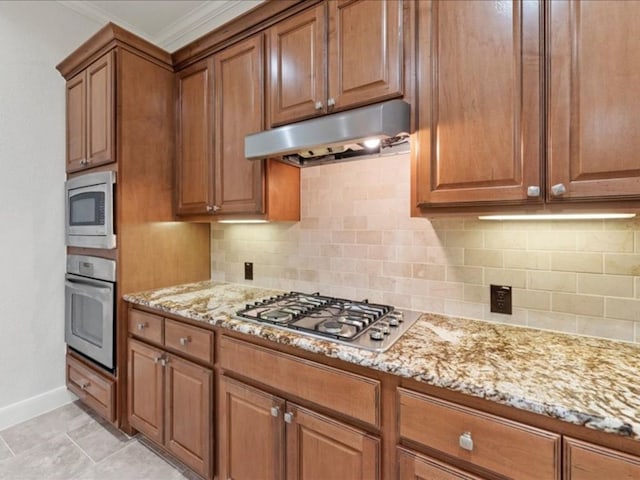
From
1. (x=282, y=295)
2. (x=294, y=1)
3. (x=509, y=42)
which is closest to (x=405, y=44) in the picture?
(x=509, y=42)

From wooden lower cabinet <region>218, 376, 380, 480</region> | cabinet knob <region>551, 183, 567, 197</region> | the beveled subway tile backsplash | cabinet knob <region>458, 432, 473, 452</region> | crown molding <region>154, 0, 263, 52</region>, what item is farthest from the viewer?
crown molding <region>154, 0, 263, 52</region>

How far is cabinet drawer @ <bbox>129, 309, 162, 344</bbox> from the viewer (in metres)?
1.81

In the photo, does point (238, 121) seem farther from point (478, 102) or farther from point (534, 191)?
point (534, 191)

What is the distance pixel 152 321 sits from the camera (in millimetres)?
1833

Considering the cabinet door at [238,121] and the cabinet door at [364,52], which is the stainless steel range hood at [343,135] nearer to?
the cabinet door at [364,52]

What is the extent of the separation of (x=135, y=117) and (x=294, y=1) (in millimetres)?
1159

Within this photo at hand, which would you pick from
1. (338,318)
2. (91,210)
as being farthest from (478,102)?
(91,210)

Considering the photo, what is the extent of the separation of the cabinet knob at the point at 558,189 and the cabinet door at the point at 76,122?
8.47ft

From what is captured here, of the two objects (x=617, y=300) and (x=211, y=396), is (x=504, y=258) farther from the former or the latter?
(x=211, y=396)

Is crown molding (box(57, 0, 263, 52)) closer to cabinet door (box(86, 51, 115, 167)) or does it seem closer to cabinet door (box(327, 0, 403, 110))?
cabinet door (box(86, 51, 115, 167))

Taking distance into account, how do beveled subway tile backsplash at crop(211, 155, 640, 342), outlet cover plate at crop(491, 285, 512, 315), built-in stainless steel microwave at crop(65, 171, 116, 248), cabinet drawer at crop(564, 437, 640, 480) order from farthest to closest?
built-in stainless steel microwave at crop(65, 171, 116, 248)
outlet cover plate at crop(491, 285, 512, 315)
beveled subway tile backsplash at crop(211, 155, 640, 342)
cabinet drawer at crop(564, 437, 640, 480)

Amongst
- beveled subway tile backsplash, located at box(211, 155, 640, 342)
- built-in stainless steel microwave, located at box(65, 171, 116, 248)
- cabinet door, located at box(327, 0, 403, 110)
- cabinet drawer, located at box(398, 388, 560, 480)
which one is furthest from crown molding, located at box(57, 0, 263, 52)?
cabinet drawer, located at box(398, 388, 560, 480)

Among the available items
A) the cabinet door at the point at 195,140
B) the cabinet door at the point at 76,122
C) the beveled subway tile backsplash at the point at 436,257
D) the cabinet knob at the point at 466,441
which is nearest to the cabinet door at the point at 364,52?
the beveled subway tile backsplash at the point at 436,257

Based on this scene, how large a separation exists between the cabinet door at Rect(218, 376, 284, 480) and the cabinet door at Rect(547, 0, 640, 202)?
1.31 m
